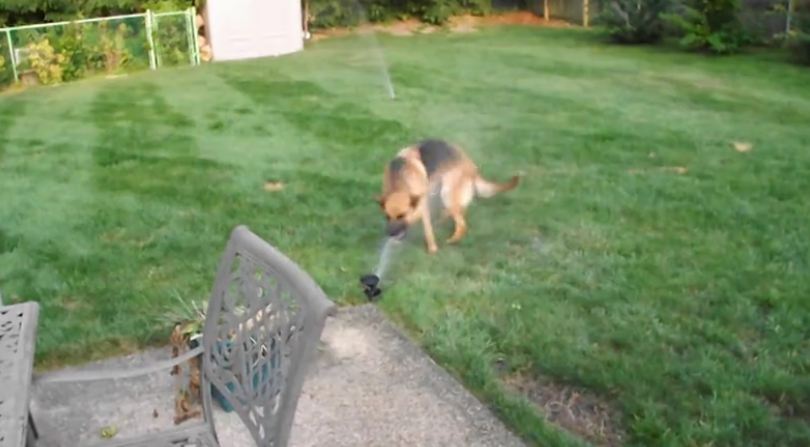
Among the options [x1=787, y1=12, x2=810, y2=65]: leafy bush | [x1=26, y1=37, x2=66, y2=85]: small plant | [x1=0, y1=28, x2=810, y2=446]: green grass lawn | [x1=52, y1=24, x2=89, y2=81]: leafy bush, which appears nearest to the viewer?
[x1=0, y1=28, x2=810, y2=446]: green grass lawn

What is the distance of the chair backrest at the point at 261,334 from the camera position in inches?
57.5

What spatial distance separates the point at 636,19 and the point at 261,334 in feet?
37.3

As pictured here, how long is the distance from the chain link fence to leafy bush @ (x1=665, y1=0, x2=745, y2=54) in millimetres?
6677

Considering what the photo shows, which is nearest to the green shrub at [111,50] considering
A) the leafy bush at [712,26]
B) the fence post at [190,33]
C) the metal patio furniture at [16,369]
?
the fence post at [190,33]

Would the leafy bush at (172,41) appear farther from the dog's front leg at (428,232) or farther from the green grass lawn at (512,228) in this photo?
the dog's front leg at (428,232)

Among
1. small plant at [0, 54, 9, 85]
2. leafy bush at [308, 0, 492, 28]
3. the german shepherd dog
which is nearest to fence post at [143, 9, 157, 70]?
small plant at [0, 54, 9, 85]

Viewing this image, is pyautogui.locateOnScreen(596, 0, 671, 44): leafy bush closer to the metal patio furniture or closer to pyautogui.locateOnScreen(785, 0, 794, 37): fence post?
pyautogui.locateOnScreen(785, 0, 794, 37): fence post

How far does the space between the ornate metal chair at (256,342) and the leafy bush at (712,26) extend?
1022cm

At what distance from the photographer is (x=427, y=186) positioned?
153 inches

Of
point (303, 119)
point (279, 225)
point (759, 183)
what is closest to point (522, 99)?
point (303, 119)

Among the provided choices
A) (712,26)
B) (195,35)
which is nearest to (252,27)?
(195,35)

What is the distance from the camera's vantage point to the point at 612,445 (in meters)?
2.47

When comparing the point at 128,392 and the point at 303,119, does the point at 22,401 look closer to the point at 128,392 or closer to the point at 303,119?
the point at 128,392

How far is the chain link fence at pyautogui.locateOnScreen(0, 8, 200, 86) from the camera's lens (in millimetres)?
10367
